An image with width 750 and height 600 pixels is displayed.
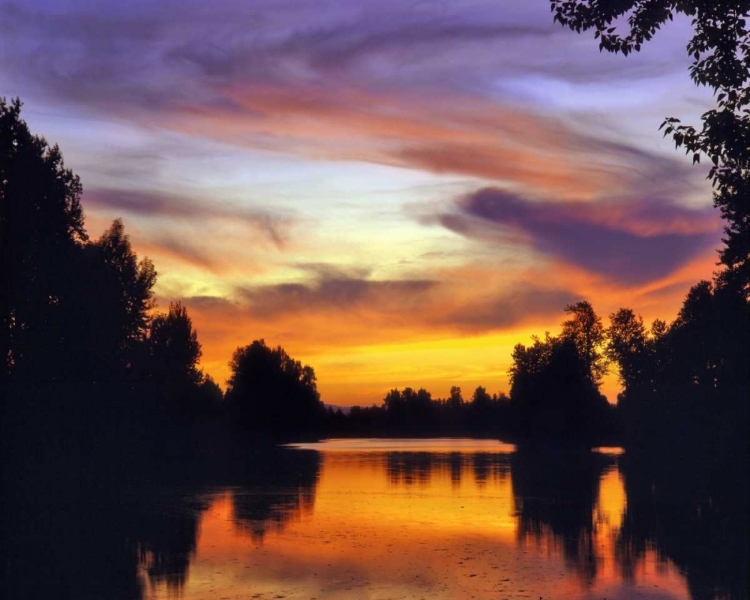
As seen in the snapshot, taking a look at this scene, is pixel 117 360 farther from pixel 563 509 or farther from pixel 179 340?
pixel 179 340

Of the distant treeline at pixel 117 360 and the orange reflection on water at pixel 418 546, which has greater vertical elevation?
the distant treeline at pixel 117 360

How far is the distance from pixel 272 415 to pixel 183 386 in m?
39.4

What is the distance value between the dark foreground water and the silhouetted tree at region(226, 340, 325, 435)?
3861 inches

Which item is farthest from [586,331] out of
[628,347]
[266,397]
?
[266,397]

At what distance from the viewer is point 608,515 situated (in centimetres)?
2603

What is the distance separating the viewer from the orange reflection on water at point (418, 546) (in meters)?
15.0

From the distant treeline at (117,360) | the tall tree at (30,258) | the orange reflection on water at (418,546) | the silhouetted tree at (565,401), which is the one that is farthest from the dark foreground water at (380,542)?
the silhouetted tree at (565,401)

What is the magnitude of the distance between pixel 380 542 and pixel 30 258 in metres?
33.4

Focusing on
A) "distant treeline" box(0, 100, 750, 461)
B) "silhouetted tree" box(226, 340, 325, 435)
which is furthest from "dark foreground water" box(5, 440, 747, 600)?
"silhouetted tree" box(226, 340, 325, 435)

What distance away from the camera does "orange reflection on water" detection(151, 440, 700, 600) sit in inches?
592

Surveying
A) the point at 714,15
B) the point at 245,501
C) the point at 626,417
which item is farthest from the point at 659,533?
the point at 626,417

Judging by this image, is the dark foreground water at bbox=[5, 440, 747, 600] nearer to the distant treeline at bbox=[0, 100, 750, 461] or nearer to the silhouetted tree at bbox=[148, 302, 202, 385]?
the distant treeline at bbox=[0, 100, 750, 461]

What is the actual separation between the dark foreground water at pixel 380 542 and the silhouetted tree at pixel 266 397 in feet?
322

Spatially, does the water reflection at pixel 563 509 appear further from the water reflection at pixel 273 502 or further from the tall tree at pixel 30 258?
the tall tree at pixel 30 258
